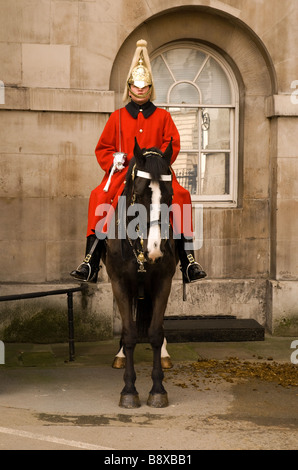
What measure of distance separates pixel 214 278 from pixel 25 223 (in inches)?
105

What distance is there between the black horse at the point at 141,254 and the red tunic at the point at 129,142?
46 centimetres

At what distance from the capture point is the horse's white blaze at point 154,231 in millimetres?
5867

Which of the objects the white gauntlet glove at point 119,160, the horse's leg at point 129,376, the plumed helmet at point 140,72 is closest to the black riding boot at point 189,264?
the horse's leg at point 129,376

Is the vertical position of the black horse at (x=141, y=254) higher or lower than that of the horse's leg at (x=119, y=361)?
higher

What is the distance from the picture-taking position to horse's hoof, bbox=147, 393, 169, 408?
261 inches

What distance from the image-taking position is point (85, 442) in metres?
5.61

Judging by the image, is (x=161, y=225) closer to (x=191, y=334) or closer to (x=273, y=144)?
(x=191, y=334)

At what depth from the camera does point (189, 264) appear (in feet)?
23.5

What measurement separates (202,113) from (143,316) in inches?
156

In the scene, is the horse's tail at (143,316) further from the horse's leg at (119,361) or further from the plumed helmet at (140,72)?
the plumed helmet at (140,72)

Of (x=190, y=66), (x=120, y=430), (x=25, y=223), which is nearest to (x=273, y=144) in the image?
(x=190, y=66)

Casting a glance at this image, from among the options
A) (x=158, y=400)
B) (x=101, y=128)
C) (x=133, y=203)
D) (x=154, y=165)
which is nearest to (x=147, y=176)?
(x=154, y=165)

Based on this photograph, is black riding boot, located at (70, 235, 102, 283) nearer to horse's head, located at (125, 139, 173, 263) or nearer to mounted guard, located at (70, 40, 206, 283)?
mounted guard, located at (70, 40, 206, 283)

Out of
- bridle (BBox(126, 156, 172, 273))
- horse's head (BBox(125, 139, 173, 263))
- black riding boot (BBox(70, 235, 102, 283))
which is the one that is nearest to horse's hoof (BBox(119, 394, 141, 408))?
bridle (BBox(126, 156, 172, 273))
